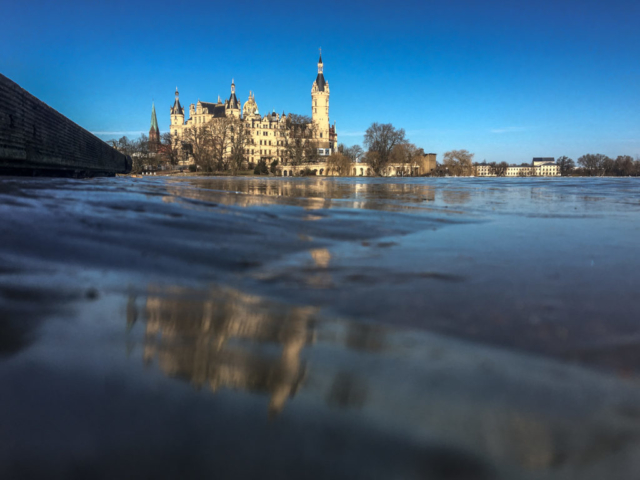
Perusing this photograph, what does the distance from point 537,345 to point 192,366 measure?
1.05 meters

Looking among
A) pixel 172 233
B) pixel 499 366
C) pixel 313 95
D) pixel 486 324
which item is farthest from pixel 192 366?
pixel 313 95

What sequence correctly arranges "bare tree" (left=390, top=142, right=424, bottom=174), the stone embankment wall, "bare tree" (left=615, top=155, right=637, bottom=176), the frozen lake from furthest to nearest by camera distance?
"bare tree" (left=615, top=155, right=637, bottom=176), "bare tree" (left=390, top=142, right=424, bottom=174), the stone embankment wall, the frozen lake

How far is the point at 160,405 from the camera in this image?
2.99 ft

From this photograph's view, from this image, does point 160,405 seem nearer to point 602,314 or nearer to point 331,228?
point 602,314

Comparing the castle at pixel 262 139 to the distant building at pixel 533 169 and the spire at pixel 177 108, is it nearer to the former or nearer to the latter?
the spire at pixel 177 108

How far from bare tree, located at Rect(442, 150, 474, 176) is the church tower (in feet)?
105

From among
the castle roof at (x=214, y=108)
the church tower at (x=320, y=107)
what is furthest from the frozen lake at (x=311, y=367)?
the castle roof at (x=214, y=108)

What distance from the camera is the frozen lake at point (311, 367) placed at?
0.79 m

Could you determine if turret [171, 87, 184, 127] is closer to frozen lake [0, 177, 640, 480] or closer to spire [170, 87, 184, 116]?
spire [170, 87, 184, 116]

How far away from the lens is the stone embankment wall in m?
7.86

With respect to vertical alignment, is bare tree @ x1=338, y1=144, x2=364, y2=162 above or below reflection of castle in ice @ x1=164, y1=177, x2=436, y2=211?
above

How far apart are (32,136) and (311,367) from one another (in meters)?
11.1

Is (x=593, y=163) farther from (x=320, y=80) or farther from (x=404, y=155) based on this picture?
(x=320, y=80)

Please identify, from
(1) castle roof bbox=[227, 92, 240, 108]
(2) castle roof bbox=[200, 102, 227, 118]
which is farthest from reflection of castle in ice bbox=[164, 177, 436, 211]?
(2) castle roof bbox=[200, 102, 227, 118]
